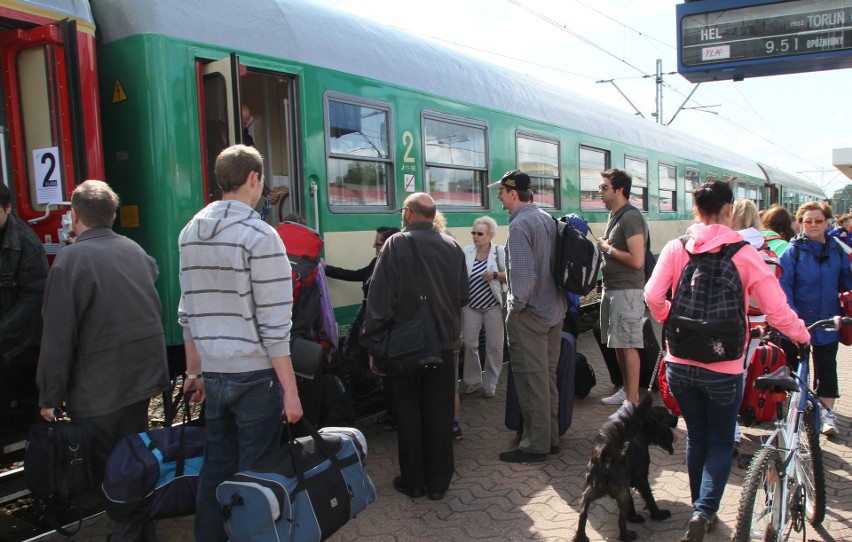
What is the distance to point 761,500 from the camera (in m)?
3.10

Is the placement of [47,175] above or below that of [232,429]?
above

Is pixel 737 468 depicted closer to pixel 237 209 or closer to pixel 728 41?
pixel 237 209

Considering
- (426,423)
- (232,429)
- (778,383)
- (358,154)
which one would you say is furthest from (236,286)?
(358,154)

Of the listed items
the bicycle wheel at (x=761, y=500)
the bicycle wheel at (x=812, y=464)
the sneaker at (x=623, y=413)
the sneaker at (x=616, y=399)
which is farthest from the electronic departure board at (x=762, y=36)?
the bicycle wheel at (x=761, y=500)

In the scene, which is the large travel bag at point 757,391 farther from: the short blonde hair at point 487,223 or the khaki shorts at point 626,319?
the short blonde hair at point 487,223

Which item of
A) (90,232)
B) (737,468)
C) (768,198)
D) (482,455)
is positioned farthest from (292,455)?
(768,198)

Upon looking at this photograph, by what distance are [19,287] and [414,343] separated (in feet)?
6.80

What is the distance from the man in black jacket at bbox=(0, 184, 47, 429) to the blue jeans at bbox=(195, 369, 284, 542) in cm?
121

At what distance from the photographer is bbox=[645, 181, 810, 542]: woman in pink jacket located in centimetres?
301

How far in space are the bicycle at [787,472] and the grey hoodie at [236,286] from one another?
2.14m

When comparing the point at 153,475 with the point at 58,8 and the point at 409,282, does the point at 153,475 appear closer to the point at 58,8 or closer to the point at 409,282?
the point at 409,282

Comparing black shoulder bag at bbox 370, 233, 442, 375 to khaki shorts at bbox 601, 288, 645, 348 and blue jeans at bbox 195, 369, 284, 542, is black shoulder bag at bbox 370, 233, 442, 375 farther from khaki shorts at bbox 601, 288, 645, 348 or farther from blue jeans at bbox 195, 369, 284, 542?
khaki shorts at bbox 601, 288, 645, 348

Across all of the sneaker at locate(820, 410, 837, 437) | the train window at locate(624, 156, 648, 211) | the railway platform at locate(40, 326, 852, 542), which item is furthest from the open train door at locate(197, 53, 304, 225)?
the train window at locate(624, 156, 648, 211)

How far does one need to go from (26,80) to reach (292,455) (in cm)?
270
